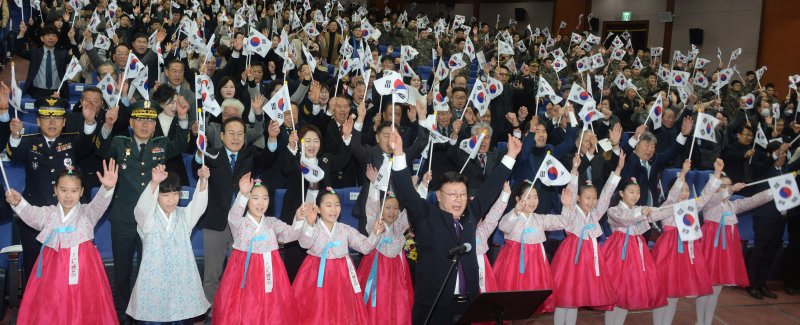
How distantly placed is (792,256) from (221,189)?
20.1 ft

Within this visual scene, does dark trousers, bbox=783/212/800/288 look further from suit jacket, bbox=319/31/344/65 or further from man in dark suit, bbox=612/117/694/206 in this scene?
suit jacket, bbox=319/31/344/65

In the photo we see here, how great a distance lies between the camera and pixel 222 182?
5.48 metres

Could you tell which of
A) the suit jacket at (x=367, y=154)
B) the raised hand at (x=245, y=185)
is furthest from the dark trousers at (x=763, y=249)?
the raised hand at (x=245, y=185)

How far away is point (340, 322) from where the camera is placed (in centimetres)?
482

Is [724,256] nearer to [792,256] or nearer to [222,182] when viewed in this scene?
[792,256]

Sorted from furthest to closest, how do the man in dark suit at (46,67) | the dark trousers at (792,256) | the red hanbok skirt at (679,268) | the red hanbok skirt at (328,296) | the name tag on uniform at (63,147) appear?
the man in dark suit at (46,67) → the dark trousers at (792,256) → the red hanbok skirt at (679,268) → the name tag on uniform at (63,147) → the red hanbok skirt at (328,296)

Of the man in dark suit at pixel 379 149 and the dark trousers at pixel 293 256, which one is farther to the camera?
the man in dark suit at pixel 379 149

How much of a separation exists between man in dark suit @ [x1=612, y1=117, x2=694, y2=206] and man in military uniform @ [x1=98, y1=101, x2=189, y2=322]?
178 inches

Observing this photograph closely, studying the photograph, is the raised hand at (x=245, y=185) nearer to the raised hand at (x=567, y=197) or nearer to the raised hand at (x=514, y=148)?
the raised hand at (x=514, y=148)

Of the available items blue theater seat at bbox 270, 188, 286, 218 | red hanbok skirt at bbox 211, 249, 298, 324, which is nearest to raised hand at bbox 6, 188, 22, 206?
red hanbok skirt at bbox 211, 249, 298, 324

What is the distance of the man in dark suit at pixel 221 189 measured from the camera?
5.31 m

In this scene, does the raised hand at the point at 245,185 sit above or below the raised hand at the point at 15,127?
below

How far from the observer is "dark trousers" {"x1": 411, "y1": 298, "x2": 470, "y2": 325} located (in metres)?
4.64

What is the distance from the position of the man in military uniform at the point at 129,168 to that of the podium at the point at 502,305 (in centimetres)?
269
